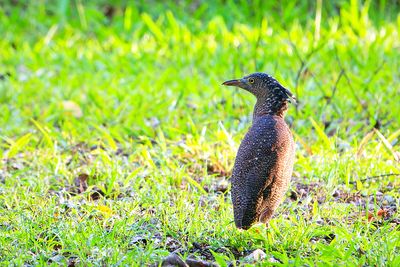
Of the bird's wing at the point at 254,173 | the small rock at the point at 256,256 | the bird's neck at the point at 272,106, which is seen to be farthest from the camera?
the bird's neck at the point at 272,106

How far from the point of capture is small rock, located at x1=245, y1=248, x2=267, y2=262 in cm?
393

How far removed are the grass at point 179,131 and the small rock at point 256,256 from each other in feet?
0.14

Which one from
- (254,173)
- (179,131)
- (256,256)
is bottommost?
(179,131)

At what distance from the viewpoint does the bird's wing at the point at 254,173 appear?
4113 millimetres

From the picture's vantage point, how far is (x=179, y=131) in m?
6.04

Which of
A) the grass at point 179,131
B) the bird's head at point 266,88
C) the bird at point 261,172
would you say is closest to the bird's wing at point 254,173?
the bird at point 261,172

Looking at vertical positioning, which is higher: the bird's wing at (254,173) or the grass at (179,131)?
the bird's wing at (254,173)

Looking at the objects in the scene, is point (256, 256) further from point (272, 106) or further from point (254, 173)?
point (272, 106)

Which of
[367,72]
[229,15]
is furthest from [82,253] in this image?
[229,15]

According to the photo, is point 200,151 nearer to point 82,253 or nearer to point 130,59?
point 82,253

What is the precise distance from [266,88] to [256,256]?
1.09 metres

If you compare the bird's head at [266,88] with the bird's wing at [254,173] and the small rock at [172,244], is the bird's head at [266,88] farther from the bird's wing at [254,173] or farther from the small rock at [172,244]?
the small rock at [172,244]

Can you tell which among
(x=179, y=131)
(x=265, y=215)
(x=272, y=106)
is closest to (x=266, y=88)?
(x=272, y=106)

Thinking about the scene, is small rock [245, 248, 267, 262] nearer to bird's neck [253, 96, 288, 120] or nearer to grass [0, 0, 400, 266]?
grass [0, 0, 400, 266]
